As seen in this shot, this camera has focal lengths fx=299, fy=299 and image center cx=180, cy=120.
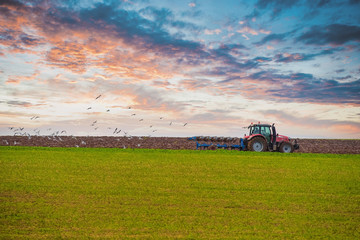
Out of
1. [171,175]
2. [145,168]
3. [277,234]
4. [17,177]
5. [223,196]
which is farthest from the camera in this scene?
[145,168]

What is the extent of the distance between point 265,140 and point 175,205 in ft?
59.6

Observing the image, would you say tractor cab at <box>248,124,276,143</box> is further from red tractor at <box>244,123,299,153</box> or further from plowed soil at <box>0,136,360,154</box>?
plowed soil at <box>0,136,360,154</box>

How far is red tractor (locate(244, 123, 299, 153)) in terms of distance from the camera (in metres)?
25.2

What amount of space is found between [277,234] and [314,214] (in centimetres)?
209

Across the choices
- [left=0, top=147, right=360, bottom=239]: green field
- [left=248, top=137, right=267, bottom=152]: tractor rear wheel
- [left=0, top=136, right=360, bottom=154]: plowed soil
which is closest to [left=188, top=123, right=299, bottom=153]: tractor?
[left=248, top=137, right=267, bottom=152]: tractor rear wheel

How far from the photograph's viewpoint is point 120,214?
7.64 metres

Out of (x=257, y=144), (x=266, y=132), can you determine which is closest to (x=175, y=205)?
(x=257, y=144)

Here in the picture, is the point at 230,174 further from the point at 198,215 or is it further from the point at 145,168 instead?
the point at 198,215

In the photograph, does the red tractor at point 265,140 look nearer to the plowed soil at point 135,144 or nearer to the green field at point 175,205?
the plowed soil at point 135,144

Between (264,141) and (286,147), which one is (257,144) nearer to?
(264,141)

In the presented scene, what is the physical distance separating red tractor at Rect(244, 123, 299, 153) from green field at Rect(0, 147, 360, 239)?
438 inches

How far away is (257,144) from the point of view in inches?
997

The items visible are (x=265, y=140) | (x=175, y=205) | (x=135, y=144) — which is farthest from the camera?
(x=135, y=144)

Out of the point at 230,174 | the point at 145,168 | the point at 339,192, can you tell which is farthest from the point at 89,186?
the point at 339,192
